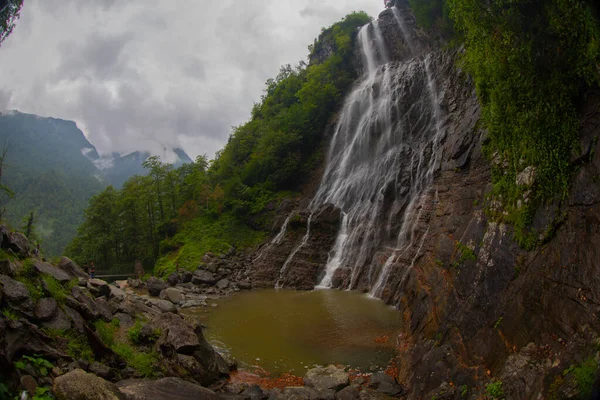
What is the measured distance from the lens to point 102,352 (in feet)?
27.7

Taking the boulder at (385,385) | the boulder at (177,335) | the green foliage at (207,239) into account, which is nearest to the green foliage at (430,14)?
the green foliage at (207,239)

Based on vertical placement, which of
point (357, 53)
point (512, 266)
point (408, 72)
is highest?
point (357, 53)

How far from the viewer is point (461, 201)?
49.3 feet

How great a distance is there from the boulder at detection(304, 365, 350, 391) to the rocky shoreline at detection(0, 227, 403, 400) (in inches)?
1.1

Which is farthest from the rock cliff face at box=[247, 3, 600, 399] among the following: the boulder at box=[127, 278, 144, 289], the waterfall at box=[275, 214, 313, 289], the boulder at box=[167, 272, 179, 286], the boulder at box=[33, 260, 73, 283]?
the boulder at box=[127, 278, 144, 289]

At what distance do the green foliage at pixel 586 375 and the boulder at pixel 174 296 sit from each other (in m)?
19.1

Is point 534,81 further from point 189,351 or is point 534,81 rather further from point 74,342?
point 74,342

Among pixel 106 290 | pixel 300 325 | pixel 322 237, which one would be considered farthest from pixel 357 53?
pixel 106 290

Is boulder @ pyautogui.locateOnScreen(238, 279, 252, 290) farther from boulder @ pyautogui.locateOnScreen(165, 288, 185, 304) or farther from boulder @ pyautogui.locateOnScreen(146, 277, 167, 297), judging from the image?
boulder @ pyautogui.locateOnScreen(146, 277, 167, 297)

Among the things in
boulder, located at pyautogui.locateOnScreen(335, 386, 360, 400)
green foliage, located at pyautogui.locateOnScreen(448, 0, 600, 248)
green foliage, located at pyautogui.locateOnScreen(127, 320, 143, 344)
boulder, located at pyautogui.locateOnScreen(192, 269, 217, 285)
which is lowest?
boulder, located at pyautogui.locateOnScreen(192, 269, 217, 285)

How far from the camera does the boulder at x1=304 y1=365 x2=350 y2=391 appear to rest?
973cm

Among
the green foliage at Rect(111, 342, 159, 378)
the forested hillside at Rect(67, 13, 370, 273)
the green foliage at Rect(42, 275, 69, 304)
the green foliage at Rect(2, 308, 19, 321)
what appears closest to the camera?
the green foliage at Rect(2, 308, 19, 321)

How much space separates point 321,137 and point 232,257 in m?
16.7

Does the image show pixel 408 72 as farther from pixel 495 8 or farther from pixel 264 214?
pixel 495 8
